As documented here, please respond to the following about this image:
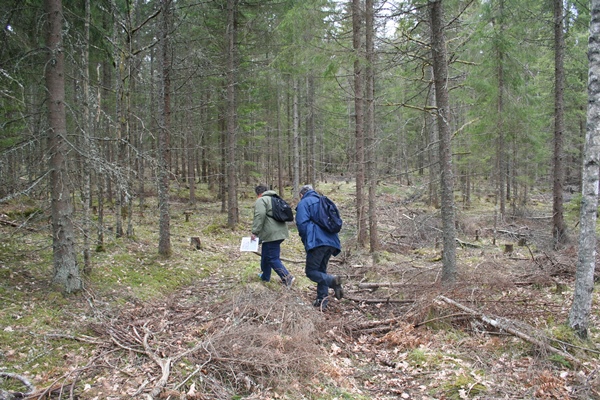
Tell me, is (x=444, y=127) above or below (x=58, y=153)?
above

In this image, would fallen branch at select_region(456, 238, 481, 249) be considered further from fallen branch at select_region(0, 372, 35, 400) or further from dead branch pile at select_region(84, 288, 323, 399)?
fallen branch at select_region(0, 372, 35, 400)

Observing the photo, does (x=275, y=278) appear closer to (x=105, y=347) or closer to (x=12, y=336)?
(x=105, y=347)

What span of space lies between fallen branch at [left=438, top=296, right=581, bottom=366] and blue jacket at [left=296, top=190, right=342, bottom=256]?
6.87 feet

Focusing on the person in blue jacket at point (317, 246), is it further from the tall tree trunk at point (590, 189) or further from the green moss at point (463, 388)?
the tall tree trunk at point (590, 189)

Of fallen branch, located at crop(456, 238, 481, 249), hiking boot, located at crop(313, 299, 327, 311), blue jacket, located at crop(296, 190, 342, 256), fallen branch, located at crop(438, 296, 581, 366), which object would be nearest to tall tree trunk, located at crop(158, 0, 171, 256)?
blue jacket, located at crop(296, 190, 342, 256)

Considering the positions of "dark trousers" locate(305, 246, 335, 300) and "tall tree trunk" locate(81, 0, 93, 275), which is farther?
"dark trousers" locate(305, 246, 335, 300)

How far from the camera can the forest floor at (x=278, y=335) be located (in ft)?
13.3

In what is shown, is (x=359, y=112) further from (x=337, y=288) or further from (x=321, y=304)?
(x=321, y=304)

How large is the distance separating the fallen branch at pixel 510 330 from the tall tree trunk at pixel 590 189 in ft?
2.18

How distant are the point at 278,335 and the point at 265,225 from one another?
280 centimetres

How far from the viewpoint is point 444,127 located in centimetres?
695

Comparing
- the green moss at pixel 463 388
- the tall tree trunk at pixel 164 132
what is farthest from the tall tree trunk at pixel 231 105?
the green moss at pixel 463 388

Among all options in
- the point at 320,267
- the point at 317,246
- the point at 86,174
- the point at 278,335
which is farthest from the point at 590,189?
the point at 86,174

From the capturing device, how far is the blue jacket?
6645 mm
